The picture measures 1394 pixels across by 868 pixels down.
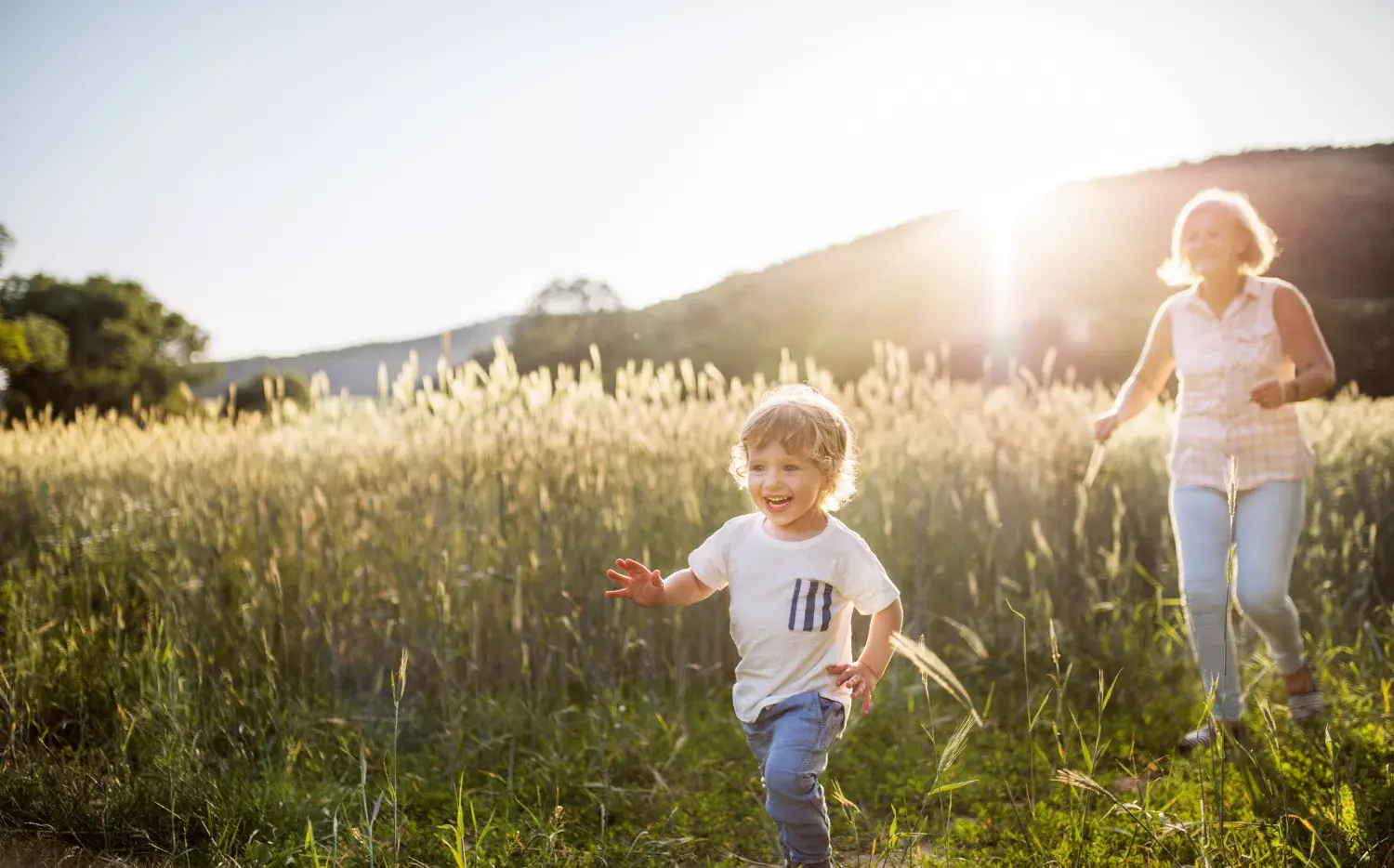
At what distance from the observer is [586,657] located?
3396 millimetres

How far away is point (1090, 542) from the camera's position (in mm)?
5168

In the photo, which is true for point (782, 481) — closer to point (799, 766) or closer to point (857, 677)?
point (857, 677)

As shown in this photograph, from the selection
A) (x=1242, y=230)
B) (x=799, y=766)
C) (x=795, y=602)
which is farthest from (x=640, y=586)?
(x=1242, y=230)

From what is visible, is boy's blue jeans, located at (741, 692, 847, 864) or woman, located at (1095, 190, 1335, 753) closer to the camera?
boy's blue jeans, located at (741, 692, 847, 864)

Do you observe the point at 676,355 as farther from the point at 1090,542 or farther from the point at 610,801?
the point at 610,801

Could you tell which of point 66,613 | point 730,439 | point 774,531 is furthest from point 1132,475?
point 66,613

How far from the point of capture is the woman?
3068 mm

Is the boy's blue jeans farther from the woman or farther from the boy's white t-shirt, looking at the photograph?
the woman

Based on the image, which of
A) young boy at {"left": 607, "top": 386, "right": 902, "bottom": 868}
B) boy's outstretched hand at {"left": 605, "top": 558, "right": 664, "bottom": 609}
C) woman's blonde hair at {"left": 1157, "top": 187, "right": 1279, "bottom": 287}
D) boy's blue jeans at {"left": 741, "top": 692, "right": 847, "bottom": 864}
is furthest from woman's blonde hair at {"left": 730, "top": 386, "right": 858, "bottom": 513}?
woman's blonde hair at {"left": 1157, "top": 187, "right": 1279, "bottom": 287}

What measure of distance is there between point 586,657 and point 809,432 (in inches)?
69.9

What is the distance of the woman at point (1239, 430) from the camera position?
3068mm

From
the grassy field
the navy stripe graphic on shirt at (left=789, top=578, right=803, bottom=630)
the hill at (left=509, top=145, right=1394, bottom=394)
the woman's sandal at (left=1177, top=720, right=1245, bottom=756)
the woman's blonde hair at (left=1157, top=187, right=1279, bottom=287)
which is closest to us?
the navy stripe graphic on shirt at (left=789, top=578, right=803, bottom=630)

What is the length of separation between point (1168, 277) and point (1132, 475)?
2.28 m

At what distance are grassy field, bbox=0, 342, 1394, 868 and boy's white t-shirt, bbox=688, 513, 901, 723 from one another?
0.28 m
